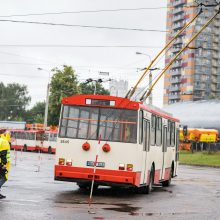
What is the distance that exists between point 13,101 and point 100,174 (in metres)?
143

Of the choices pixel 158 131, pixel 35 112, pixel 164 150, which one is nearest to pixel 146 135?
pixel 158 131

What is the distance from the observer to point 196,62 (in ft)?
515

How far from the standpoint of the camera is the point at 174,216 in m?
13.6

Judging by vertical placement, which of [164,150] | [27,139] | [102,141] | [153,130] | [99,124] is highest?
[27,139]

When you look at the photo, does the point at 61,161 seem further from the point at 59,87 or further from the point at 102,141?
the point at 59,87

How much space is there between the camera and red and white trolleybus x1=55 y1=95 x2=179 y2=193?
17.9 metres

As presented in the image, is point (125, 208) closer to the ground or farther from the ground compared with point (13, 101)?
closer to the ground

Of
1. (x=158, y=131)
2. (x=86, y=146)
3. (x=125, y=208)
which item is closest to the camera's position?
(x=125, y=208)

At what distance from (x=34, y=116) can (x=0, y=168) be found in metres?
145

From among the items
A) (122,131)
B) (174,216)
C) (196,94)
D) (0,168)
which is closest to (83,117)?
(122,131)

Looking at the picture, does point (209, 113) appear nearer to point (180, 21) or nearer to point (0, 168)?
point (0, 168)

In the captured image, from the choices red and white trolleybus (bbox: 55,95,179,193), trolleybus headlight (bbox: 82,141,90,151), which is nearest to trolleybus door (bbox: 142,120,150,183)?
red and white trolleybus (bbox: 55,95,179,193)

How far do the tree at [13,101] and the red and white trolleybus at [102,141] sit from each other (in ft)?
459

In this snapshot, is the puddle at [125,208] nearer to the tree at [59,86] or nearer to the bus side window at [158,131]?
the bus side window at [158,131]
